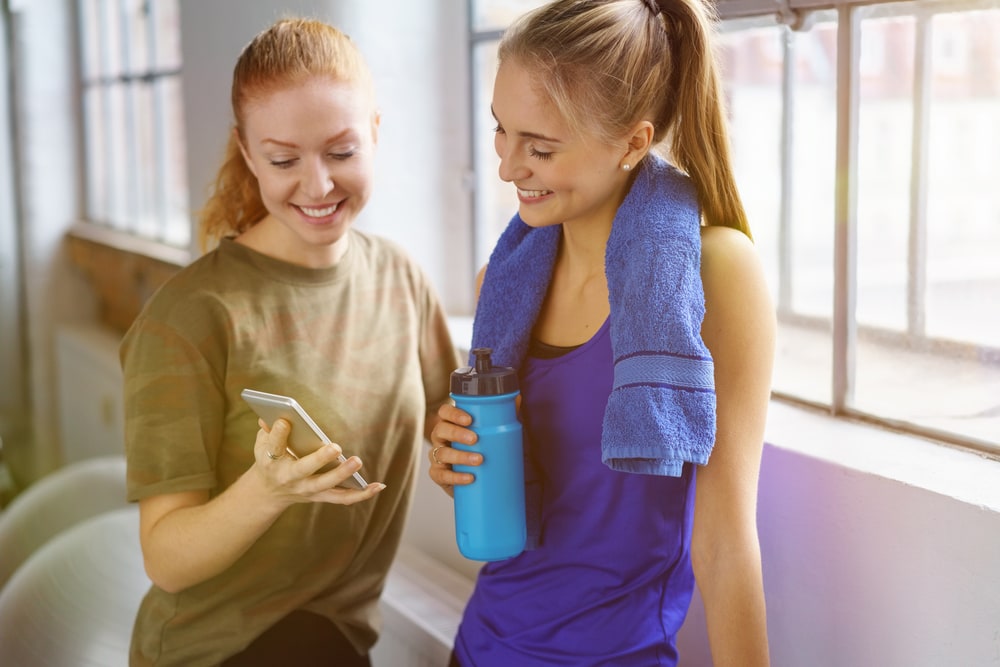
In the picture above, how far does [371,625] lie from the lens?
4.54 feet

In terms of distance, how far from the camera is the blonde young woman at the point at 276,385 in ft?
3.82

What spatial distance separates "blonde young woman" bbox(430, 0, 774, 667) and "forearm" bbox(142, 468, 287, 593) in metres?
0.21

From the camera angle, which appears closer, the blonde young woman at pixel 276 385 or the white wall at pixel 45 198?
the blonde young woman at pixel 276 385

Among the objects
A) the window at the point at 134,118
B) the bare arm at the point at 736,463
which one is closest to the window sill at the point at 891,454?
the bare arm at the point at 736,463

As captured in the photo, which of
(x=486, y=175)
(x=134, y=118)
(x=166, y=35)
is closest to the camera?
(x=486, y=175)

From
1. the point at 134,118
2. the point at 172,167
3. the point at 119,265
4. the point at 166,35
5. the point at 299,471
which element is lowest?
the point at 299,471

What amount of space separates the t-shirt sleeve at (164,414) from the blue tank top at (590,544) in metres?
0.38

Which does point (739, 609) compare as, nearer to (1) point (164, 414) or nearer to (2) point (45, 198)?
(1) point (164, 414)

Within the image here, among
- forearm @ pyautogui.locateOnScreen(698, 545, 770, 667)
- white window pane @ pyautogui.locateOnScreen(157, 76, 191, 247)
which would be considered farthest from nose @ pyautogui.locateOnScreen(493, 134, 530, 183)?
white window pane @ pyautogui.locateOnScreen(157, 76, 191, 247)

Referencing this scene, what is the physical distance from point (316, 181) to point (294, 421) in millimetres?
351

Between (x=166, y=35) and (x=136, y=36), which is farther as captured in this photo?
(x=136, y=36)

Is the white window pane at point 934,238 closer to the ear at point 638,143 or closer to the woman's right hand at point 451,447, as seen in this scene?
the ear at point 638,143

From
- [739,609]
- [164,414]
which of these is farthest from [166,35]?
[739,609]

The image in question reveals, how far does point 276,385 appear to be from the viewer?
1237 mm
